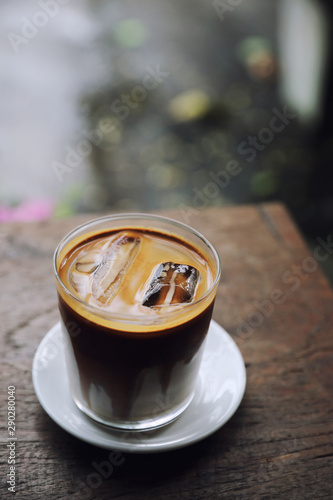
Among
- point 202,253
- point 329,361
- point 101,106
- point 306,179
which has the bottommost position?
point 306,179

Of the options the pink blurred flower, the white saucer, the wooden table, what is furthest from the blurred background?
the white saucer

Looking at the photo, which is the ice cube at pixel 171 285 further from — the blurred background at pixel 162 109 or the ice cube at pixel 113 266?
the blurred background at pixel 162 109

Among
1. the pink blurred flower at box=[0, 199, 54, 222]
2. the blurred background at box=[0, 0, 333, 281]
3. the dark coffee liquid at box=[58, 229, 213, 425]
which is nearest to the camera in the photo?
the dark coffee liquid at box=[58, 229, 213, 425]

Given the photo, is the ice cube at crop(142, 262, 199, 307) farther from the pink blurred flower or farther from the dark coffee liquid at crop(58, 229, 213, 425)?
the pink blurred flower

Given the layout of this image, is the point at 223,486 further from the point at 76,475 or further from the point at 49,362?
the point at 49,362

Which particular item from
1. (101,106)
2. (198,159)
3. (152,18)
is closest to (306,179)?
(198,159)

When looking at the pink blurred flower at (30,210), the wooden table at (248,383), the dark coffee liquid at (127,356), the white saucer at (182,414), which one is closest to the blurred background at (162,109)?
the pink blurred flower at (30,210)

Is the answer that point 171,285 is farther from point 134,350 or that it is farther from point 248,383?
point 248,383
